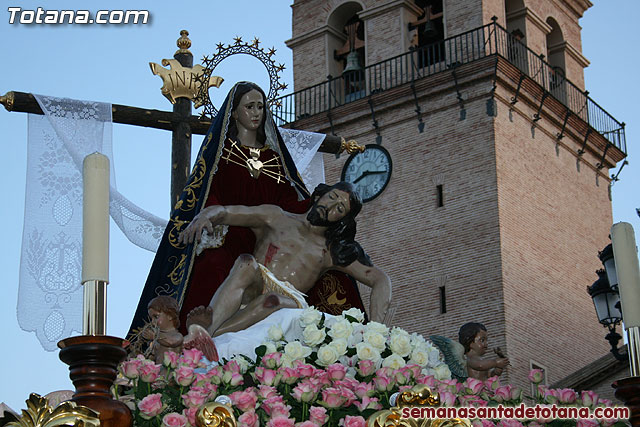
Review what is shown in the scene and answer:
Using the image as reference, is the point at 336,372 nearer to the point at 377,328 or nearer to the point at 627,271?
the point at 377,328

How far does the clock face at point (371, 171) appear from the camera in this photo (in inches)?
1081

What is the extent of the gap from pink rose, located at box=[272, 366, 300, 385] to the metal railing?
72.6 ft

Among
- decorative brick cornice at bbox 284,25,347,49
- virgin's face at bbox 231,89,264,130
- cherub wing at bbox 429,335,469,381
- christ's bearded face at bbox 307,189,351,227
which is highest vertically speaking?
decorative brick cornice at bbox 284,25,347,49

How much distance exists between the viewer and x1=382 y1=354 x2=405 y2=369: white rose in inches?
189

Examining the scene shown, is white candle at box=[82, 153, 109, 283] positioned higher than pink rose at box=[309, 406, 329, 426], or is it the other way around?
white candle at box=[82, 153, 109, 283]

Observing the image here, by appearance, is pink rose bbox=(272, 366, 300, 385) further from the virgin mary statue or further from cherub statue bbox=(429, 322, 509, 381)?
the virgin mary statue

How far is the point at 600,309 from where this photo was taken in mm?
11586

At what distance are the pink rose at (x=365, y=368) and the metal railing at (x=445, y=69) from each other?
71.7 ft

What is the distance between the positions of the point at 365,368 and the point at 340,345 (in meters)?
0.22

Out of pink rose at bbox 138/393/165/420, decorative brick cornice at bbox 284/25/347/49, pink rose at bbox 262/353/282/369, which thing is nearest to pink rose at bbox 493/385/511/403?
pink rose at bbox 262/353/282/369

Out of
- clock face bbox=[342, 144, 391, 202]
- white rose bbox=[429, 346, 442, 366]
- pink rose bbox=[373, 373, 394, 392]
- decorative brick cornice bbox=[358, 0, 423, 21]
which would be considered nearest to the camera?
pink rose bbox=[373, 373, 394, 392]

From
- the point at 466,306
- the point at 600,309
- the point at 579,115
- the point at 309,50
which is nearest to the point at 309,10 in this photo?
the point at 309,50

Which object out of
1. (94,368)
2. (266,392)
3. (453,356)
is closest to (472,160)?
(453,356)

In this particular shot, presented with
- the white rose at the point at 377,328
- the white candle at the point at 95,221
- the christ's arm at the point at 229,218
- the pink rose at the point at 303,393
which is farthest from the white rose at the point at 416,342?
the christ's arm at the point at 229,218
